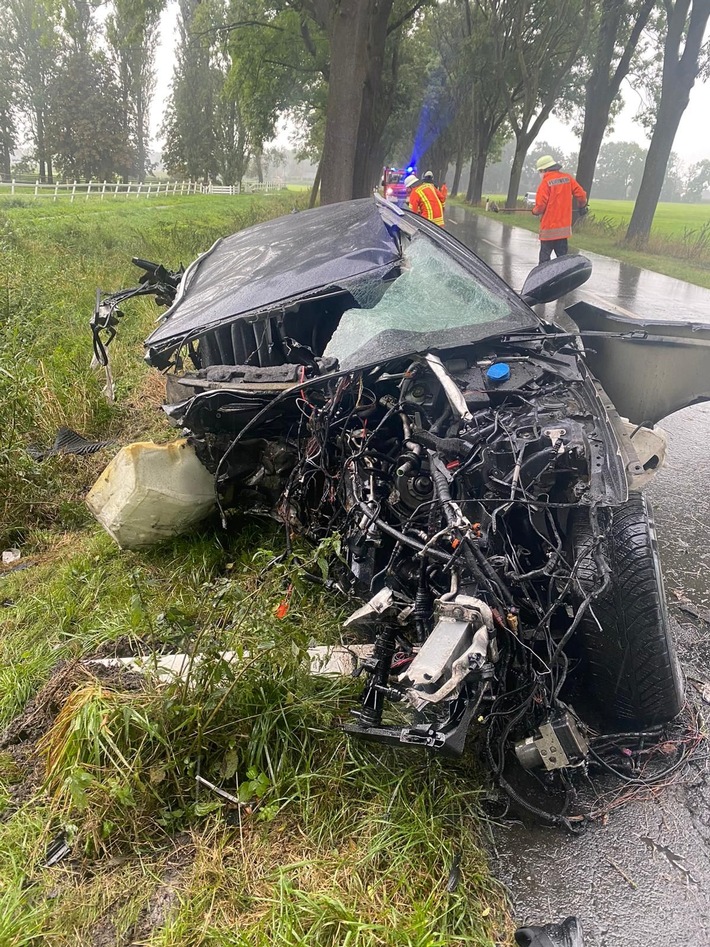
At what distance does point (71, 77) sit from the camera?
37.5m

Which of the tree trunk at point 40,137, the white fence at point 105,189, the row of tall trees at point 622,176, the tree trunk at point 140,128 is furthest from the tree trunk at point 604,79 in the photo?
the row of tall trees at point 622,176

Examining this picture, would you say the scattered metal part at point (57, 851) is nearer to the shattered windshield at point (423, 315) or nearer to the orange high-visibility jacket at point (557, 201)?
the shattered windshield at point (423, 315)

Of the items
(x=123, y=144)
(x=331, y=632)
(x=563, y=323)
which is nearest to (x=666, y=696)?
(x=331, y=632)

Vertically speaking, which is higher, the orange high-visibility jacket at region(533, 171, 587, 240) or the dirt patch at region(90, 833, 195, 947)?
the orange high-visibility jacket at region(533, 171, 587, 240)

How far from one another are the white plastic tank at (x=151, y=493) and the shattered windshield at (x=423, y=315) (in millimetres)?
1190

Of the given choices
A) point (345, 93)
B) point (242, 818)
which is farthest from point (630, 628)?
point (345, 93)

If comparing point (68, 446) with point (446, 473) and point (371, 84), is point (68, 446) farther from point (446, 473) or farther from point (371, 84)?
point (371, 84)

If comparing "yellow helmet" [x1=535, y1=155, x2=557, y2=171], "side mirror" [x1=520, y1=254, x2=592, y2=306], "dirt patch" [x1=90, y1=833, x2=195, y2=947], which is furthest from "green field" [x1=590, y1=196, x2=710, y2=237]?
"dirt patch" [x1=90, y1=833, x2=195, y2=947]

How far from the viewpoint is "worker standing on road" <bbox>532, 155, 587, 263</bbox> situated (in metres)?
8.61

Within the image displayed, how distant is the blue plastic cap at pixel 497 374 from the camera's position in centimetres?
269

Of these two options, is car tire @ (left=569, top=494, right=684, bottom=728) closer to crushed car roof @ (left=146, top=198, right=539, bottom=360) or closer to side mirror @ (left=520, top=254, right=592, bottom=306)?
crushed car roof @ (left=146, top=198, right=539, bottom=360)

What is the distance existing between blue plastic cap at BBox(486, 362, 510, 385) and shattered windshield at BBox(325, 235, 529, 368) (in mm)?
205

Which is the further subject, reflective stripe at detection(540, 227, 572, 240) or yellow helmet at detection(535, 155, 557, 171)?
reflective stripe at detection(540, 227, 572, 240)

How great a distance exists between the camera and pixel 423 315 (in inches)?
111
